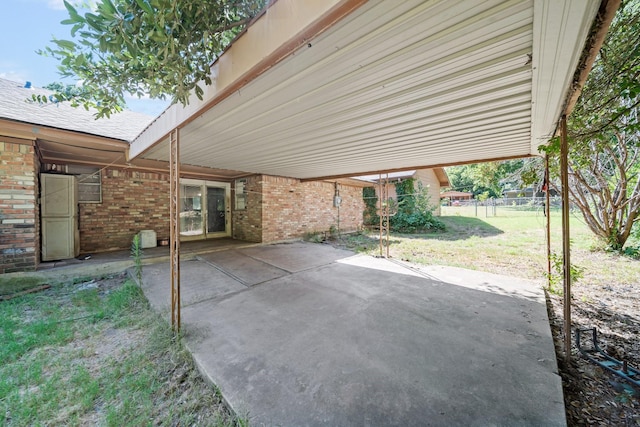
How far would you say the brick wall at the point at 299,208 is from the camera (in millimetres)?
7603

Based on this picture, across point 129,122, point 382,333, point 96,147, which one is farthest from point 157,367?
point 129,122

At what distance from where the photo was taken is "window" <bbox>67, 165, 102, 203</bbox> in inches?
215

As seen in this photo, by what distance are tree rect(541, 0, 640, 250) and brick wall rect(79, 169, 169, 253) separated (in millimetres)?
8718

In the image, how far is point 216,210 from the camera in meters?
8.41

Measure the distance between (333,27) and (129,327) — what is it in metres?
3.77

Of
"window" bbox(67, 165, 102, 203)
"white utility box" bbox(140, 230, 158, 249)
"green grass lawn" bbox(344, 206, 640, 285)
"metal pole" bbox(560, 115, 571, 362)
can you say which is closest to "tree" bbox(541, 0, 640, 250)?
"metal pole" bbox(560, 115, 571, 362)

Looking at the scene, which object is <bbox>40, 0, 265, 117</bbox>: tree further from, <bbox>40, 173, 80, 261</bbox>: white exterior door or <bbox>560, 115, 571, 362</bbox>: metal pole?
<bbox>40, 173, 80, 261</bbox>: white exterior door

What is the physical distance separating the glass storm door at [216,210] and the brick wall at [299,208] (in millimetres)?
2228

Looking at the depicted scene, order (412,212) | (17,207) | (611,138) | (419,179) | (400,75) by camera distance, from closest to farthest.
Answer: (400,75)
(17,207)
(611,138)
(412,212)
(419,179)

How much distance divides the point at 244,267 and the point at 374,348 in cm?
353

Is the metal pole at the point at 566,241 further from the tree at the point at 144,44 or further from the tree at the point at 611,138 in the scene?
the tree at the point at 144,44

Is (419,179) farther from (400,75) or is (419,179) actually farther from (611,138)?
(400,75)

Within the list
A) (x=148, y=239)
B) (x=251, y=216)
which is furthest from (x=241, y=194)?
(x=148, y=239)

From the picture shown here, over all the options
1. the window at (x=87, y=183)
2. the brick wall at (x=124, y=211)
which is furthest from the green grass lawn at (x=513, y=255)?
the window at (x=87, y=183)
